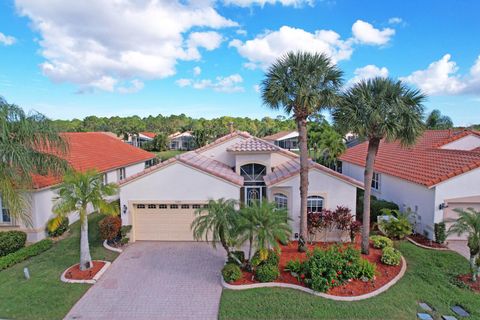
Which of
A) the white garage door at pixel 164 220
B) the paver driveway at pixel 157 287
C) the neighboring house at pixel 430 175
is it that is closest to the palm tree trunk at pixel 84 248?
the paver driveway at pixel 157 287

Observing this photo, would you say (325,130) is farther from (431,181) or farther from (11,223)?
(11,223)

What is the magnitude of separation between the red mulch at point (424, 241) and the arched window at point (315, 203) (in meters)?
5.02

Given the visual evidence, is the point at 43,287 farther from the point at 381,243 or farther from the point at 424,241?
the point at 424,241

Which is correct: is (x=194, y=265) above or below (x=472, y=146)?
below

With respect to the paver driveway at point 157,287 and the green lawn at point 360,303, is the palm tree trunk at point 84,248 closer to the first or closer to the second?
the paver driveway at point 157,287

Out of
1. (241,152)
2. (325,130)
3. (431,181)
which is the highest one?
(325,130)

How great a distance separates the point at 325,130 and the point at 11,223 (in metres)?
28.1

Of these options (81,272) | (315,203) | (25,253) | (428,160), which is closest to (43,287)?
(81,272)

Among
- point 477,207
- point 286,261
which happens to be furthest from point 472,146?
point 286,261

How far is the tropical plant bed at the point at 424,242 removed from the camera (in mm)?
13977

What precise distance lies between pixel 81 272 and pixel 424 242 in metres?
15.6

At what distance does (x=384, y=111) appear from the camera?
1153 cm

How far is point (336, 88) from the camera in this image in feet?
39.6

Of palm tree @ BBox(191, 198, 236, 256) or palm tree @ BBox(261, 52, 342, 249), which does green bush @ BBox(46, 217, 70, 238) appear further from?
palm tree @ BBox(261, 52, 342, 249)
